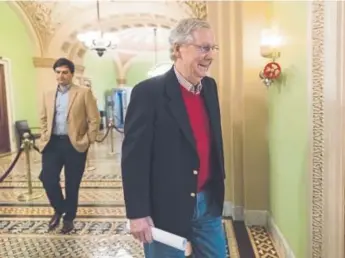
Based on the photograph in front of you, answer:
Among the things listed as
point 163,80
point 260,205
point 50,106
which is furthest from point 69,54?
point 163,80

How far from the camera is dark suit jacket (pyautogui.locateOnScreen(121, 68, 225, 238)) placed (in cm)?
153

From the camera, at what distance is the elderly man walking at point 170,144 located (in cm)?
152

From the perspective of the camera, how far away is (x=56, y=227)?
3600 mm

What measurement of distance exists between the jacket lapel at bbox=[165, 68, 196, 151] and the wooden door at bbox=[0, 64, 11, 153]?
873 cm

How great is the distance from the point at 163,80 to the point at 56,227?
2.53 meters

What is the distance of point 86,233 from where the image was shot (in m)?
3.44

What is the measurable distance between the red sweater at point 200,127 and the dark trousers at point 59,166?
1.98 metres

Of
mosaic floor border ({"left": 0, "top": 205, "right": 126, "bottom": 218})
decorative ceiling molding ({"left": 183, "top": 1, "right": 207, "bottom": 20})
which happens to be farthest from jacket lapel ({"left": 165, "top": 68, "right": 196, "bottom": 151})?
decorative ceiling molding ({"left": 183, "top": 1, "right": 207, "bottom": 20})

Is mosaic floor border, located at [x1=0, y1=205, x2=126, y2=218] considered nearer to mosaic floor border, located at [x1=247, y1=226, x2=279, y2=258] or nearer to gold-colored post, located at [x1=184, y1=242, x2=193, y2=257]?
mosaic floor border, located at [x1=247, y1=226, x2=279, y2=258]

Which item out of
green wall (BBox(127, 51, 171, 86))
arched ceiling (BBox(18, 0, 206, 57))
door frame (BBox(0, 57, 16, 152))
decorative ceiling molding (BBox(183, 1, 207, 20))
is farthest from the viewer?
green wall (BBox(127, 51, 171, 86))

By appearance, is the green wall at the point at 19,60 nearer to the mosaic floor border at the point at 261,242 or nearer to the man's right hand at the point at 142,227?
the mosaic floor border at the point at 261,242

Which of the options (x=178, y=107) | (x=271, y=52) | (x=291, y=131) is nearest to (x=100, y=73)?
(x=271, y=52)

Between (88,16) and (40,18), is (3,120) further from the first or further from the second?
(88,16)

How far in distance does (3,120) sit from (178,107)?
8900 millimetres
